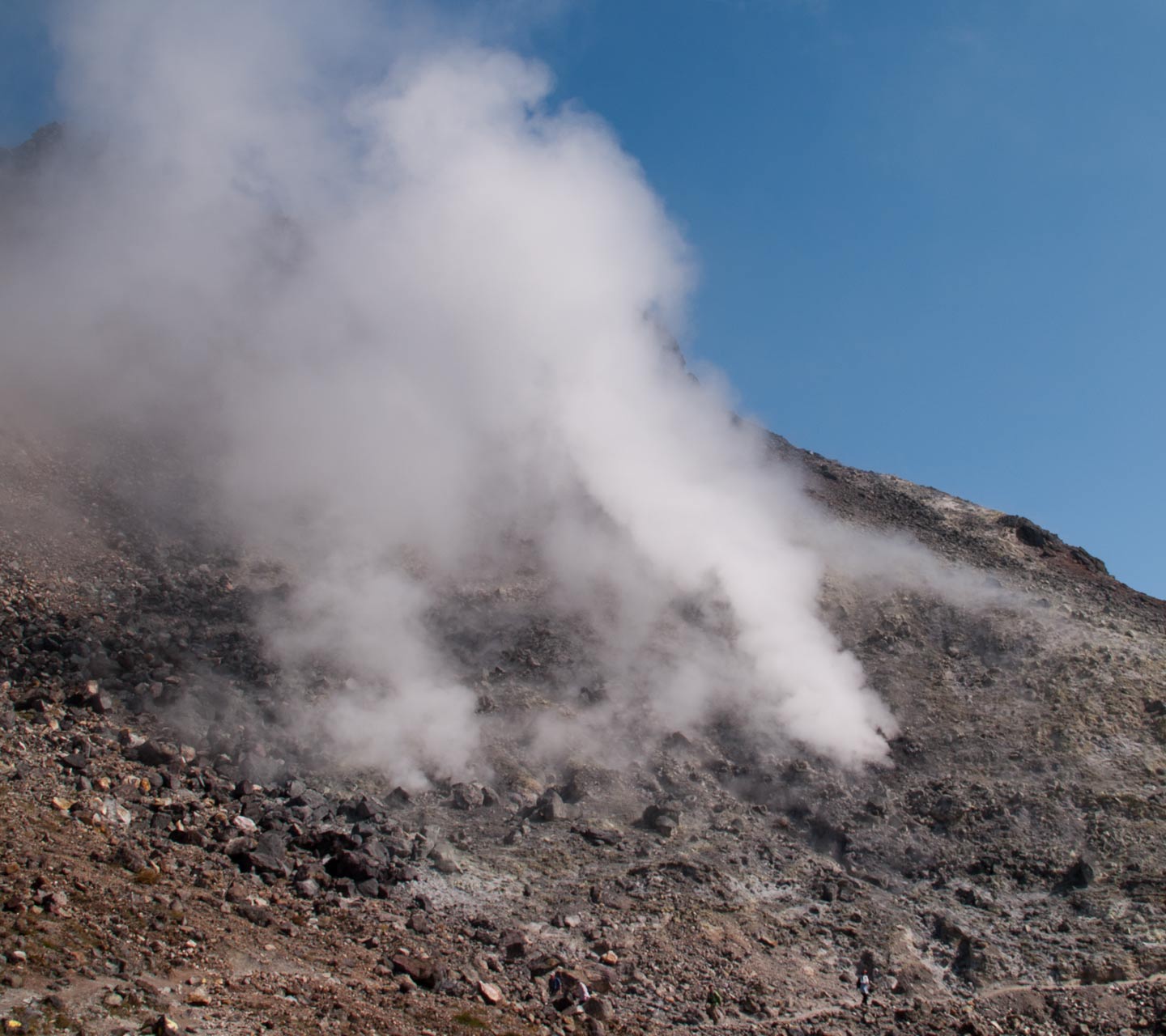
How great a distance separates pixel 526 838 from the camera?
20.5 meters

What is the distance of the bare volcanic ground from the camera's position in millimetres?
14266

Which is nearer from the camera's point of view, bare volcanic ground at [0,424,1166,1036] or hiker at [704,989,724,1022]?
bare volcanic ground at [0,424,1166,1036]

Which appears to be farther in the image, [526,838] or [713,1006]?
[526,838]

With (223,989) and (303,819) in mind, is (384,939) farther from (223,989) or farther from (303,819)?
(303,819)

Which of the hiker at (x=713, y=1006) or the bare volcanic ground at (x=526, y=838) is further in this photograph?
the hiker at (x=713, y=1006)

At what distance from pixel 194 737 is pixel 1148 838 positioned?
69.2 feet

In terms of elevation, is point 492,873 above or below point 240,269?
below

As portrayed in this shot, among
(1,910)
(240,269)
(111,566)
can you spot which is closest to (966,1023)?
(1,910)

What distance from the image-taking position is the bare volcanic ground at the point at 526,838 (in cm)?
1427

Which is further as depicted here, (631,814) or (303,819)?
(631,814)

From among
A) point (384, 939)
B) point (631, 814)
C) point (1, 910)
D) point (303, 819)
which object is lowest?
point (1, 910)

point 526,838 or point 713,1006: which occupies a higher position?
point 526,838

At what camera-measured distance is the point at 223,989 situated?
12.9 metres

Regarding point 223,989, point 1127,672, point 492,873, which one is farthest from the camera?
point 1127,672
